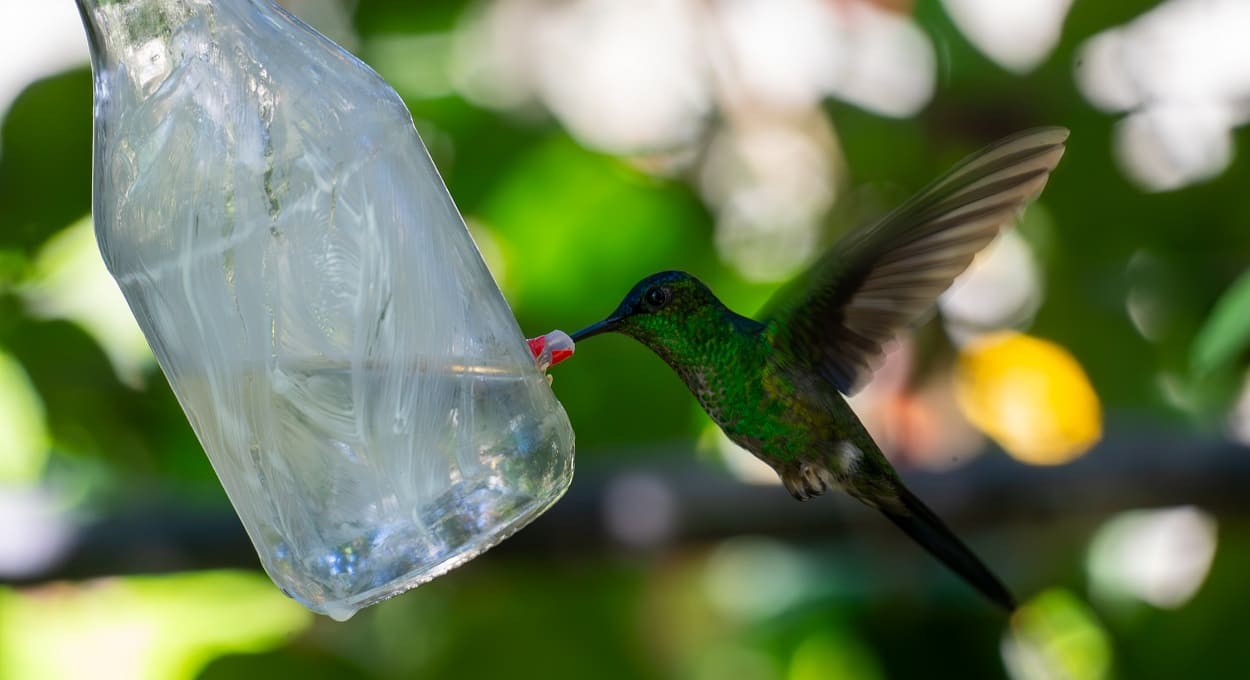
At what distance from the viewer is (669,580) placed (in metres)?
2.42

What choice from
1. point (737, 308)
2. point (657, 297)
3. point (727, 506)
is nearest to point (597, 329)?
point (657, 297)

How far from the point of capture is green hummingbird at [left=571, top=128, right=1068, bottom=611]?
42.9 inches

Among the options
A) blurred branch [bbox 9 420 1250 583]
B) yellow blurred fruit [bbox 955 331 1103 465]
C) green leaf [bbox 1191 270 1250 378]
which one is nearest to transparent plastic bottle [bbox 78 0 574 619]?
green leaf [bbox 1191 270 1250 378]

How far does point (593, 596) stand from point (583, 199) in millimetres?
636

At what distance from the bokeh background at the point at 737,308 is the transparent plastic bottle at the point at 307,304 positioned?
44.2 inches

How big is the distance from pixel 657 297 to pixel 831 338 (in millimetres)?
225

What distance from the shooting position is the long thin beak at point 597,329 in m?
1.00

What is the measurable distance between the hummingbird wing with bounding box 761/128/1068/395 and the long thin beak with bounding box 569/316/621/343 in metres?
0.22

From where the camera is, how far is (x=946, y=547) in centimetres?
117

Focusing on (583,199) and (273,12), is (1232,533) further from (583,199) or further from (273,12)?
(273,12)

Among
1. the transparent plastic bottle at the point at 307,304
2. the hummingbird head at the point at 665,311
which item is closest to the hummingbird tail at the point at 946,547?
the hummingbird head at the point at 665,311

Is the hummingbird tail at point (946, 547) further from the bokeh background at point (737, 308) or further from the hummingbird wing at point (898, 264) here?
the bokeh background at point (737, 308)

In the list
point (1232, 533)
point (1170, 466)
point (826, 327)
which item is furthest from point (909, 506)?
point (1232, 533)

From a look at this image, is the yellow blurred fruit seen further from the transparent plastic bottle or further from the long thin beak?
the transparent plastic bottle
